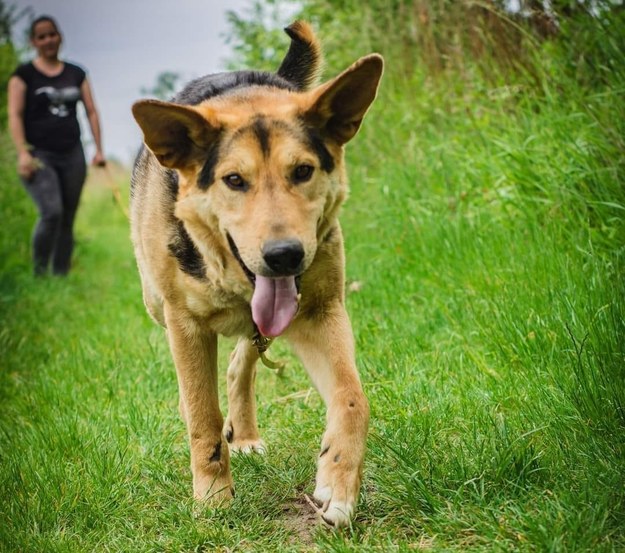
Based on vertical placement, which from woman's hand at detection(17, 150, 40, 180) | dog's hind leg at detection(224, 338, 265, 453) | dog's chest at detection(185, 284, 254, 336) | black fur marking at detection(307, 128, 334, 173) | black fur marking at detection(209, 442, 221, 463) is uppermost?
black fur marking at detection(307, 128, 334, 173)

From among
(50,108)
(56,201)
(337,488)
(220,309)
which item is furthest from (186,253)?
(50,108)

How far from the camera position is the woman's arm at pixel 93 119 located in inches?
357

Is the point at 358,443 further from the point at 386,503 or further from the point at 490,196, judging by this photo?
the point at 490,196

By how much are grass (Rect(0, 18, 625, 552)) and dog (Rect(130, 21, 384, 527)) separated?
0.25m

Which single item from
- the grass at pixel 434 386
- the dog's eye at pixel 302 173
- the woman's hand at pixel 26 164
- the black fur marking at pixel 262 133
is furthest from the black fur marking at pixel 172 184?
the woman's hand at pixel 26 164

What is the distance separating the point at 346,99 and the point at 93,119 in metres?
6.85

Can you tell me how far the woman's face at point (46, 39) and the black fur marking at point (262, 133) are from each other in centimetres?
640

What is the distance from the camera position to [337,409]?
2.88 metres

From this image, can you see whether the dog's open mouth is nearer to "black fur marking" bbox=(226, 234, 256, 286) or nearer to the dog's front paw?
"black fur marking" bbox=(226, 234, 256, 286)

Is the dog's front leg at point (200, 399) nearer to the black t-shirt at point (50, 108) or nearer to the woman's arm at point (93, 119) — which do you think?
the black t-shirt at point (50, 108)

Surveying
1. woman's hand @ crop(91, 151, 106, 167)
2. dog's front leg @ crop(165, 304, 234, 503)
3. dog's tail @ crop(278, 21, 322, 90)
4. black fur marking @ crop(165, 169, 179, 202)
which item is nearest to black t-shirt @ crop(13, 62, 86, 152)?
woman's hand @ crop(91, 151, 106, 167)

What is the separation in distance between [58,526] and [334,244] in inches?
61.4

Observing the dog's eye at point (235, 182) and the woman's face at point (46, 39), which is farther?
the woman's face at point (46, 39)

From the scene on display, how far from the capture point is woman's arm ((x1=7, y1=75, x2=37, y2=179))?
8359mm
